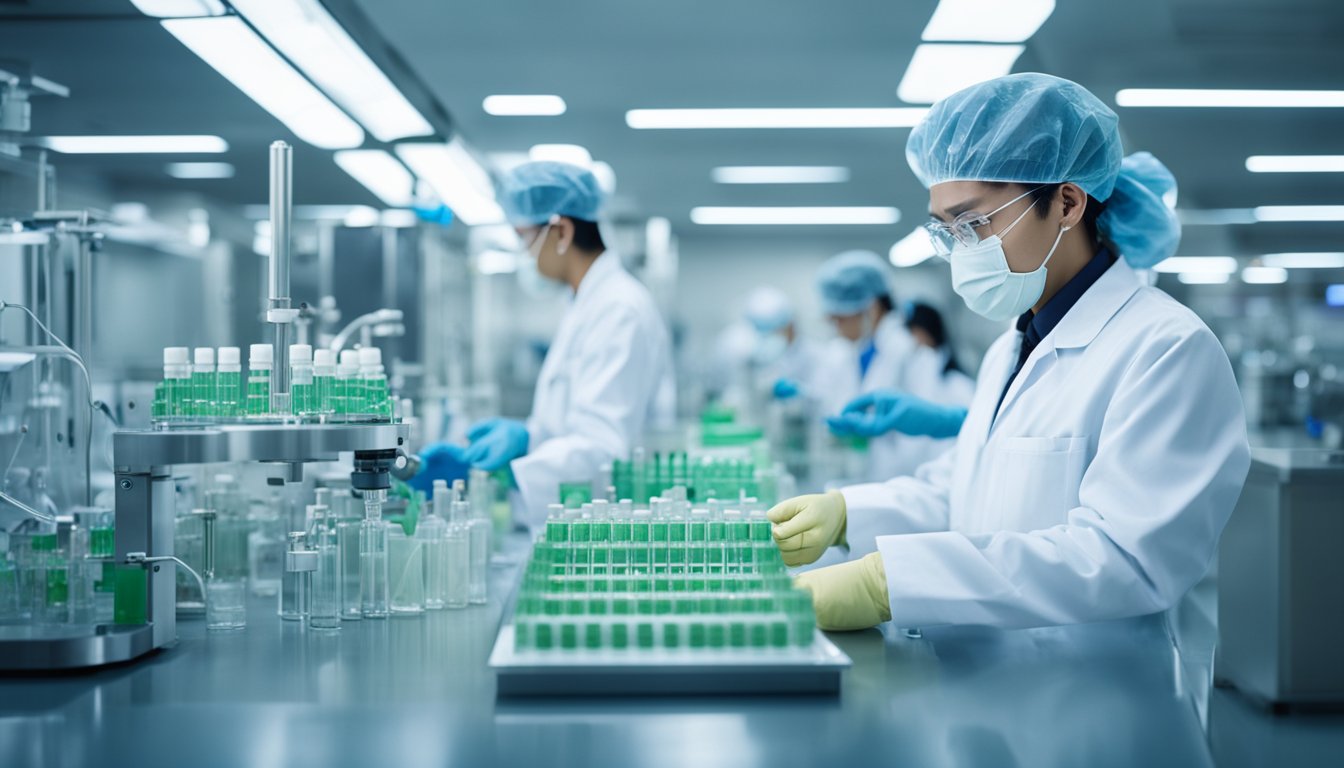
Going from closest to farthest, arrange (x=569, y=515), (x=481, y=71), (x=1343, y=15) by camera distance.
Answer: (x=569, y=515) < (x=1343, y=15) < (x=481, y=71)

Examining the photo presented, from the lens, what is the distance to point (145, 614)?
137cm

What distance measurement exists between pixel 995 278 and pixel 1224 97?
11.0 feet

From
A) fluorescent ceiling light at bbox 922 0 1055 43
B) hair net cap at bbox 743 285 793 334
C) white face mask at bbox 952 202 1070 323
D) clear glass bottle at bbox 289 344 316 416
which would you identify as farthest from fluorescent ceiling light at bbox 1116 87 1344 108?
hair net cap at bbox 743 285 793 334

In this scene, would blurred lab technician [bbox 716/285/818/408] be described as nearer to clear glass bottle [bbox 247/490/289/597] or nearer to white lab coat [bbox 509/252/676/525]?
white lab coat [bbox 509/252/676/525]

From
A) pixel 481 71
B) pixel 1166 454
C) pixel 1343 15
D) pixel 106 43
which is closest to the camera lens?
pixel 1166 454

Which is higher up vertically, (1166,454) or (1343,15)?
(1343,15)

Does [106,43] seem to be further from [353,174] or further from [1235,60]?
[1235,60]

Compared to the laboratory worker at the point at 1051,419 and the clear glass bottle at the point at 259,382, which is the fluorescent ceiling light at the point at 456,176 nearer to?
the clear glass bottle at the point at 259,382

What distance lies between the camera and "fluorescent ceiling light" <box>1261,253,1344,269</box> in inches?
229

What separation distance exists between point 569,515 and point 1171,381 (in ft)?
3.02

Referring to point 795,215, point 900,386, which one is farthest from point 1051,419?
point 795,215

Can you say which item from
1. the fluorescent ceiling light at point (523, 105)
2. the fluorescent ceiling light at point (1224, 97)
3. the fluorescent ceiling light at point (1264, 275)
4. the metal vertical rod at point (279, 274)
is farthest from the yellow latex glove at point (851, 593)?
the fluorescent ceiling light at point (1264, 275)

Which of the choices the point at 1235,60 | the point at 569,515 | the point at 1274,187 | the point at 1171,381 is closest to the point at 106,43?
the point at 569,515

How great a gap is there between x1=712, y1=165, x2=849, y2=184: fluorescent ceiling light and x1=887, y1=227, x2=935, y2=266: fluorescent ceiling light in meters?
1.68
